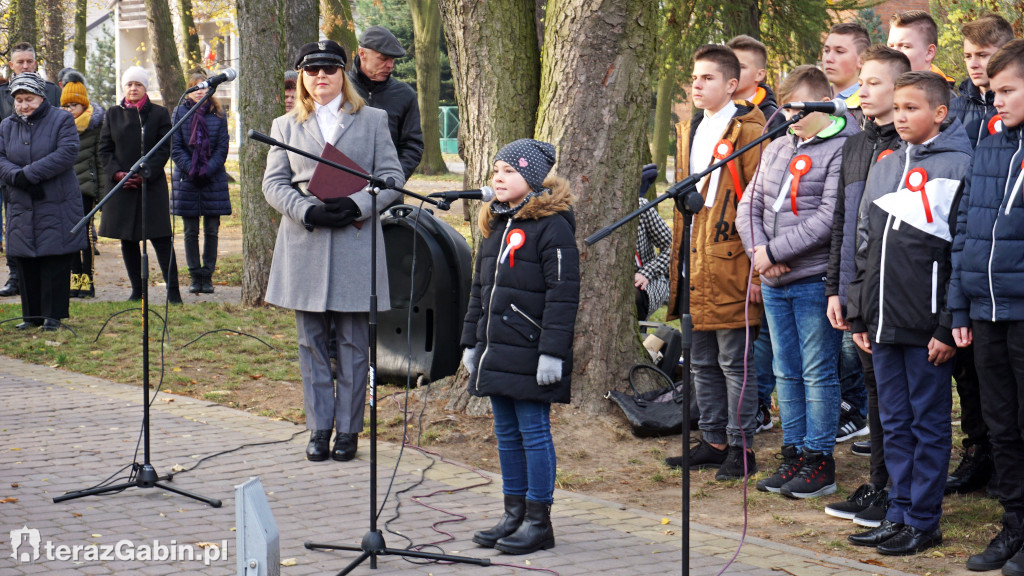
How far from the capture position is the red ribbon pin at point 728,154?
5816 millimetres

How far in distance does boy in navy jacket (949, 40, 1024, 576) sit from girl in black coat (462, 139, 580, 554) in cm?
161

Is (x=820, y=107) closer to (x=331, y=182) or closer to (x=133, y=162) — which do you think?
(x=331, y=182)

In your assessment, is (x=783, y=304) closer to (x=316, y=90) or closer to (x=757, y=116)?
(x=757, y=116)

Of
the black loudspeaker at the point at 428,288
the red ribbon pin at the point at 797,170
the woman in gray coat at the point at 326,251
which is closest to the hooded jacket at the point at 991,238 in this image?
the red ribbon pin at the point at 797,170

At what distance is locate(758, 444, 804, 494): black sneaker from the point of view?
19.3 feet

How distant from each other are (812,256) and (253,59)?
7.14m

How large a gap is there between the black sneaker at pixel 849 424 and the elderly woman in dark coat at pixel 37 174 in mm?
6423

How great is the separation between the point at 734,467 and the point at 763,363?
1.03 meters

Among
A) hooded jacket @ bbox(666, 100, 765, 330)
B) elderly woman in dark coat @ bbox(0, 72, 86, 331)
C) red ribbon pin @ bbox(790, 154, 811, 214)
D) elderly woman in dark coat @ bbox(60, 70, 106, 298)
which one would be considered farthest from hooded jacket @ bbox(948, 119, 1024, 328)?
elderly woman in dark coat @ bbox(60, 70, 106, 298)

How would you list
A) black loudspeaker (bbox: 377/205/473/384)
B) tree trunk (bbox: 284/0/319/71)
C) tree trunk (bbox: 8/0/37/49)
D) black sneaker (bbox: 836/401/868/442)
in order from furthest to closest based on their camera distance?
1. tree trunk (bbox: 8/0/37/49)
2. tree trunk (bbox: 284/0/319/71)
3. black loudspeaker (bbox: 377/205/473/384)
4. black sneaker (bbox: 836/401/868/442)

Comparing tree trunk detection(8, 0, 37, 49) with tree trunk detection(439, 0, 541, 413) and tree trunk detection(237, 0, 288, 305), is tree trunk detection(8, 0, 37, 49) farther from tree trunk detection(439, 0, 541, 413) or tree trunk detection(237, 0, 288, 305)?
tree trunk detection(439, 0, 541, 413)

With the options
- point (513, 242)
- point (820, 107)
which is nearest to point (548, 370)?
point (513, 242)

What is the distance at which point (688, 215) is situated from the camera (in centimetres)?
395

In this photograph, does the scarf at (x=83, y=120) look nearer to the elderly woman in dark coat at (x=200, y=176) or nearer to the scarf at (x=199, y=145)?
the elderly woman in dark coat at (x=200, y=176)
